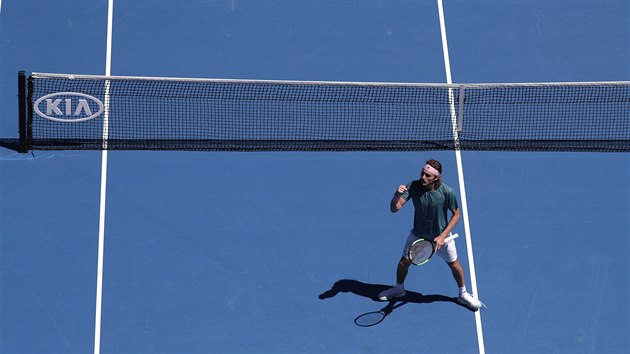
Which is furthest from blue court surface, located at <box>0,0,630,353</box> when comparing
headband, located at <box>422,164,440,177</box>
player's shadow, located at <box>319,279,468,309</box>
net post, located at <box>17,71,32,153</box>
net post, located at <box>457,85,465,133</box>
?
headband, located at <box>422,164,440,177</box>

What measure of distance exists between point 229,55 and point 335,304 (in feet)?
13.8

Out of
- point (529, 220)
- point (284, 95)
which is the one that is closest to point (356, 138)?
point (284, 95)

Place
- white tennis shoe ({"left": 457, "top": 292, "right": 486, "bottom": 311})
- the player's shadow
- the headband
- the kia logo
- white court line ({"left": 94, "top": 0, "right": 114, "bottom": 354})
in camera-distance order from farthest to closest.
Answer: the kia logo, the player's shadow, white tennis shoe ({"left": 457, "top": 292, "right": 486, "bottom": 311}), white court line ({"left": 94, "top": 0, "right": 114, "bottom": 354}), the headband

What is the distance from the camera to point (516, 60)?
17672 millimetres

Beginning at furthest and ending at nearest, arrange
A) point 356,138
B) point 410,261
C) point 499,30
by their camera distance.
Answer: point 499,30 < point 356,138 < point 410,261

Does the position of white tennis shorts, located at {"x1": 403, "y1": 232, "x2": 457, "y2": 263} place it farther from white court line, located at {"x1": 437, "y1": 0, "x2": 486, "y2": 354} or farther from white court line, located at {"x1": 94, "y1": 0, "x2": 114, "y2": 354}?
white court line, located at {"x1": 94, "y1": 0, "x2": 114, "y2": 354}

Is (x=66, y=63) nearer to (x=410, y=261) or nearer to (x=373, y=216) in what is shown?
(x=373, y=216)

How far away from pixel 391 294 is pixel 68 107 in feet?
15.5

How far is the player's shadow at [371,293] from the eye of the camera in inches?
588

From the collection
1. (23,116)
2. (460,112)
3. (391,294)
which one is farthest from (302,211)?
(23,116)

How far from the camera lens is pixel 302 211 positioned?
15.9 metres

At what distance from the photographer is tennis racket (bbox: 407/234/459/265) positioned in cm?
1395

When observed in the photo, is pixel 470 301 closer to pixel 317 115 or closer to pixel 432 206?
pixel 432 206

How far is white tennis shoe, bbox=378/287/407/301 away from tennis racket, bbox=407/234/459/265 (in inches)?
33.9
